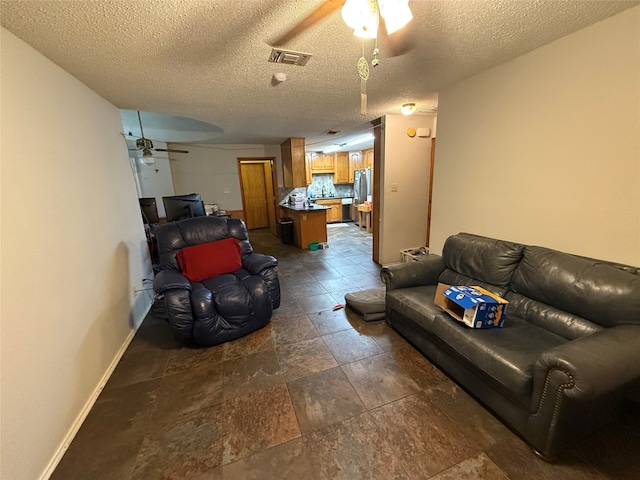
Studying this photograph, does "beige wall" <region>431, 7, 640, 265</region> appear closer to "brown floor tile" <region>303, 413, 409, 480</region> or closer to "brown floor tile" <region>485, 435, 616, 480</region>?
"brown floor tile" <region>485, 435, 616, 480</region>

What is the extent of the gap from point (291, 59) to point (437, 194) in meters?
2.11

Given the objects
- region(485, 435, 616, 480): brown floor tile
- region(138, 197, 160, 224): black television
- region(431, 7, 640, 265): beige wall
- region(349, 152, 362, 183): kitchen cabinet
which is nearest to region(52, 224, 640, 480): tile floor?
region(485, 435, 616, 480): brown floor tile

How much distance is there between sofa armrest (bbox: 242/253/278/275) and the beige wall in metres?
2.09

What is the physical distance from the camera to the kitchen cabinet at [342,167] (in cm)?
783

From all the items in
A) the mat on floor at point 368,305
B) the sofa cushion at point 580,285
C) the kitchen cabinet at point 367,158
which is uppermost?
the kitchen cabinet at point 367,158

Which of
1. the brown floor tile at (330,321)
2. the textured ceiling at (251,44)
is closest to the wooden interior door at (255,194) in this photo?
the textured ceiling at (251,44)

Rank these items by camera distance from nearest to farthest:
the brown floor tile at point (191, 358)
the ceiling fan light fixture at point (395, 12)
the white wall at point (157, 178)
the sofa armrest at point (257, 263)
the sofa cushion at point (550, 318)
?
1. the ceiling fan light fixture at point (395, 12)
2. the sofa cushion at point (550, 318)
3. the brown floor tile at point (191, 358)
4. the sofa armrest at point (257, 263)
5. the white wall at point (157, 178)

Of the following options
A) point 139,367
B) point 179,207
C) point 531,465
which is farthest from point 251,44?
point 179,207

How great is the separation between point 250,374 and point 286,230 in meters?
3.94

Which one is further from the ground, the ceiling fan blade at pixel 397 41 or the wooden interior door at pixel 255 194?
the ceiling fan blade at pixel 397 41

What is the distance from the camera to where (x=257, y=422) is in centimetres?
154

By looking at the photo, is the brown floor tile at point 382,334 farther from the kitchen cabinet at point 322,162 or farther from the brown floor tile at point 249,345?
the kitchen cabinet at point 322,162

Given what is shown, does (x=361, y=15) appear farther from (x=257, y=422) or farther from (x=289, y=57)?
(x=257, y=422)

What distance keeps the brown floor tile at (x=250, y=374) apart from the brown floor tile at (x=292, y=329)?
21cm
